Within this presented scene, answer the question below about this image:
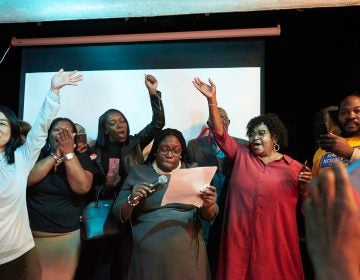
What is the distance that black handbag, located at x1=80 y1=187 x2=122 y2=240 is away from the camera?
233cm

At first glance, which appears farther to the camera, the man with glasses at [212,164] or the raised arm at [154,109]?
the raised arm at [154,109]

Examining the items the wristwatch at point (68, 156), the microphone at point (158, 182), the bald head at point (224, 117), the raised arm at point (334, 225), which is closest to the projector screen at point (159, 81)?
the bald head at point (224, 117)

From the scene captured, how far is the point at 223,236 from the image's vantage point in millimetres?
2186

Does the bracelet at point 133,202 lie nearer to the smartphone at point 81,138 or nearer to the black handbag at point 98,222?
the black handbag at point 98,222

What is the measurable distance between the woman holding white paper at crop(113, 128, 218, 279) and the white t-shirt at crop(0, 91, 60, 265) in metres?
0.59

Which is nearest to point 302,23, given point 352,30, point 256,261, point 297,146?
point 352,30

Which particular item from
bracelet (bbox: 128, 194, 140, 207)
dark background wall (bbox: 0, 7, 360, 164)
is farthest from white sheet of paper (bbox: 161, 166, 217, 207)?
dark background wall (bbox: 0, 7, 360, 164)

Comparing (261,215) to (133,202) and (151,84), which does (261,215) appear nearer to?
(133,202)

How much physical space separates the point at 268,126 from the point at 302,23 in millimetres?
1080

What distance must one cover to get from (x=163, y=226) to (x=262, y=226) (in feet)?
1.82

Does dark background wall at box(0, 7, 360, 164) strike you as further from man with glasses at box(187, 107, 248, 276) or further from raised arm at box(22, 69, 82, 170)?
raised arm at box(22, 69, 82, 170)

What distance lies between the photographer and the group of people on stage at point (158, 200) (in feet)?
6.78

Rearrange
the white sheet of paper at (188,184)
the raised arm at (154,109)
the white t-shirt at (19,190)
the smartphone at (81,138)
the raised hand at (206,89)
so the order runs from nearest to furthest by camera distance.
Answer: the white sheet of paper at (188,184)
the white t-shirt at (19,190)
the raised hand at (206,89)
the raised arm at (154,109)
the smartphone at (81,138)

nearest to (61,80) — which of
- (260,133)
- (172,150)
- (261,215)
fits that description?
(172,150)
